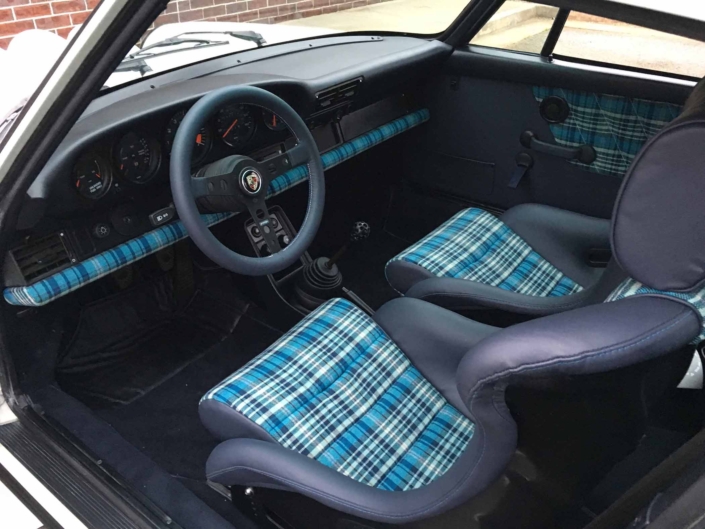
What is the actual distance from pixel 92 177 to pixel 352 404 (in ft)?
2.76

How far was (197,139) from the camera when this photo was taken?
1652 millimetres

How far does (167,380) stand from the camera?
200 centimetres

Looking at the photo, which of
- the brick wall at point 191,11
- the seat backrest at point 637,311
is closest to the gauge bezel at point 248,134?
the brick wall at point 191,11

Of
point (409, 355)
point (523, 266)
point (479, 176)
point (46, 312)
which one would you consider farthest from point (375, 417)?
point (479, 176)

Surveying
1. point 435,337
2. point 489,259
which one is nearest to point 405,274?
point 489,259

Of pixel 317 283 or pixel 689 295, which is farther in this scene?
pixel 317 283

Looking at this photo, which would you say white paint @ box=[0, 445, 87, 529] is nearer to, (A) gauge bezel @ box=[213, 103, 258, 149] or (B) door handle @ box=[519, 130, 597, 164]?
(A) gauge bezel @ box=[213, 103, 258, 149]

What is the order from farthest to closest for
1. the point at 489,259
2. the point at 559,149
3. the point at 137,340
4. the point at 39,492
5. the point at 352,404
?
the point at 559,149 → the point at 137,340 → the point at 489,259 → the point at 352,404 → the point at 39,492

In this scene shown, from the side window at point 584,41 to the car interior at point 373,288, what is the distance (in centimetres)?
5

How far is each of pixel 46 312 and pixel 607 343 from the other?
4.98 ft

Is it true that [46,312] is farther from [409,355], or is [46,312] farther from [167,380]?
[409,355]

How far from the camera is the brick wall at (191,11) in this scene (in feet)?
7.55

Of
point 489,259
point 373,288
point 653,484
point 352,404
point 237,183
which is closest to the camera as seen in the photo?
point 653,484

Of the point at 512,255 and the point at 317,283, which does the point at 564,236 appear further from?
the point at 317,283
